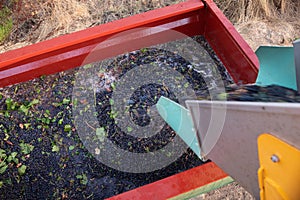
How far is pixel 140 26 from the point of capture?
1.71 metres

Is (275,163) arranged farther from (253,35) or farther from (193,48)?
(253,35)

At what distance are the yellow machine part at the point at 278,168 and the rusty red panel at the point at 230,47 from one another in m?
0.83

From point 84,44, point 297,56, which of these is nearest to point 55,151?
point 84,44

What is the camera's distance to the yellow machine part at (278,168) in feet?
2.17

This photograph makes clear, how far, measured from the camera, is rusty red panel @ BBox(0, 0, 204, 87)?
5.41 ft

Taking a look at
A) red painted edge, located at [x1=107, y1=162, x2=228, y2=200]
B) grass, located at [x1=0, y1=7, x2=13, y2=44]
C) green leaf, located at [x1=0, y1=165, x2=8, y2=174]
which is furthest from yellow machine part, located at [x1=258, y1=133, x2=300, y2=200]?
grass, located at [x1=0, y1=7, x2=13, y2=44]

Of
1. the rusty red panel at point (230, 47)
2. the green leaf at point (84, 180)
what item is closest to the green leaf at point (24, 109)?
the green leaf at point (84, 180)

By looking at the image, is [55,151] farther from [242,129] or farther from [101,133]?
[242,129]

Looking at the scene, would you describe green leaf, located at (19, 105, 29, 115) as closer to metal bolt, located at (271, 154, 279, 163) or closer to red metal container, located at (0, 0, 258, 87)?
red metal container, located at (0, 0, 258, 87)

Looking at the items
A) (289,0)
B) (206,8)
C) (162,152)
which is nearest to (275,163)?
(162,152)

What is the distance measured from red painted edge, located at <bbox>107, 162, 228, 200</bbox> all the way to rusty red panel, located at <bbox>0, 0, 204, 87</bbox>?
79 cm

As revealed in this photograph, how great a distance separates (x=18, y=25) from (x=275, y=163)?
2.22 m

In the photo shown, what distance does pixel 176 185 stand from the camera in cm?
129

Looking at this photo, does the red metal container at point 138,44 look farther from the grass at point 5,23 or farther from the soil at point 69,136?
the grass at point 5,23
